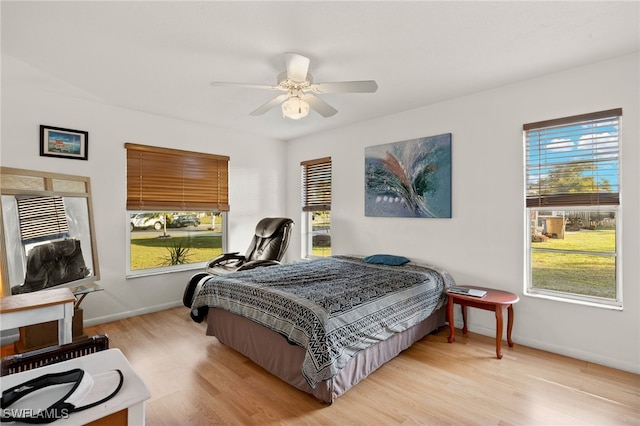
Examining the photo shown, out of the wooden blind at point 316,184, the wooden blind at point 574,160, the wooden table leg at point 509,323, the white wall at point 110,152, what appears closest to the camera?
the wooden blind at point 574,160

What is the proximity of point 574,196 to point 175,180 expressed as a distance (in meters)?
4.50

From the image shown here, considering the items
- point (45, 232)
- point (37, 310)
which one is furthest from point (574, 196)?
point (45, 232)

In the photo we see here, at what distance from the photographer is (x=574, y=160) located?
2783 mm

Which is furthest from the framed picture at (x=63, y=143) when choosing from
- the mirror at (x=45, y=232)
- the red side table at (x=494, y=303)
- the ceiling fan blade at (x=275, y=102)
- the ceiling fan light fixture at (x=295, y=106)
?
the red side table at (x=494, y=303)

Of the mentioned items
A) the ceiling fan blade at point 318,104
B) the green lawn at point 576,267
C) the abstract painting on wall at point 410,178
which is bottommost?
the green lawn at point 576,267

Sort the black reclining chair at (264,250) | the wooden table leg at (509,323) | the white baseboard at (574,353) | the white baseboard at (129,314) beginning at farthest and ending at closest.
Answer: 1. the black reclining chair at (264,250)
2. the white baseboard at (129,314)
3. the wooden table leg at (509,323)
4. the white baseboard at (574,353)

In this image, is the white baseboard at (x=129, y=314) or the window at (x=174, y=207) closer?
the white baseboard at (x=129, y=314)

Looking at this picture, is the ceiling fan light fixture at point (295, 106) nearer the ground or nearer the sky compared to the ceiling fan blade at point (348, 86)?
nearer the ground

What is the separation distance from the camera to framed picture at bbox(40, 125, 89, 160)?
10.6 ft

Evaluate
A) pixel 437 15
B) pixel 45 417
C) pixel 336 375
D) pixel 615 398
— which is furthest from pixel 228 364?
pixel 437 15

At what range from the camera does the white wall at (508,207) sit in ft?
8.27

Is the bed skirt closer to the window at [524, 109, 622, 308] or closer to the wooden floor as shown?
the wooden floor

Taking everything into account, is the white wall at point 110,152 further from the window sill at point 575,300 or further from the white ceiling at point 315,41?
the window sill at point 575,300

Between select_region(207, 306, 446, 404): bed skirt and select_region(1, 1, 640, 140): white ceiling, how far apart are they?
2197 mm
